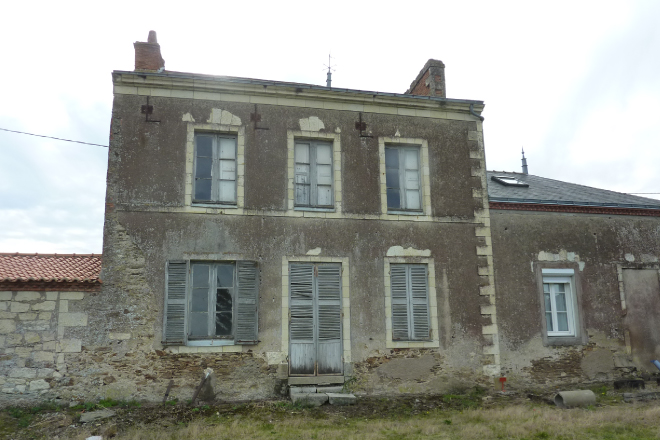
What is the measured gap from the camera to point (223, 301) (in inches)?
362

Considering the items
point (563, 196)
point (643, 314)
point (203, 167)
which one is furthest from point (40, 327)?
point (643, 314)

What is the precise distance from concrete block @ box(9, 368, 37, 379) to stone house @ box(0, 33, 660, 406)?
0.07m

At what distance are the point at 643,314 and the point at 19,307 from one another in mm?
12274

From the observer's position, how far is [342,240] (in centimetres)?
988

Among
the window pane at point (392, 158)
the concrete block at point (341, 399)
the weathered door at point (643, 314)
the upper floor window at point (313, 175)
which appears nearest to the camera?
the concrete block at point (341, 399)

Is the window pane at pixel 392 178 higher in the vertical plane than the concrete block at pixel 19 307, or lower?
higher

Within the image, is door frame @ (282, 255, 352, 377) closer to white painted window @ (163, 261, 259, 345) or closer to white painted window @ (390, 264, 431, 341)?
white painted window @ (163, 261, 259, 345)

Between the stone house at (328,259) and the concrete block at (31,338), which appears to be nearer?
the concrete block at (31,338)

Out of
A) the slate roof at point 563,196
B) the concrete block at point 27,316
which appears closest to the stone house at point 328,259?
the slate roof at point 563,196

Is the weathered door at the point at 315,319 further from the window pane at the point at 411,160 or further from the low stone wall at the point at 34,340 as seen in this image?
the low stone wall at the point at 34,340

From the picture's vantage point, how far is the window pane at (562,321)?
10914mm

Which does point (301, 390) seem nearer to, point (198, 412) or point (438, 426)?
point (198, 412)

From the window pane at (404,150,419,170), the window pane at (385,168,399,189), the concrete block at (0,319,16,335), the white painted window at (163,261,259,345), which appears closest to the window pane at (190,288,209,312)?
the white painted window at (163,261,259,345)

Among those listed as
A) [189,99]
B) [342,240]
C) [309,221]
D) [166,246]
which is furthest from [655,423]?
[189,99]
